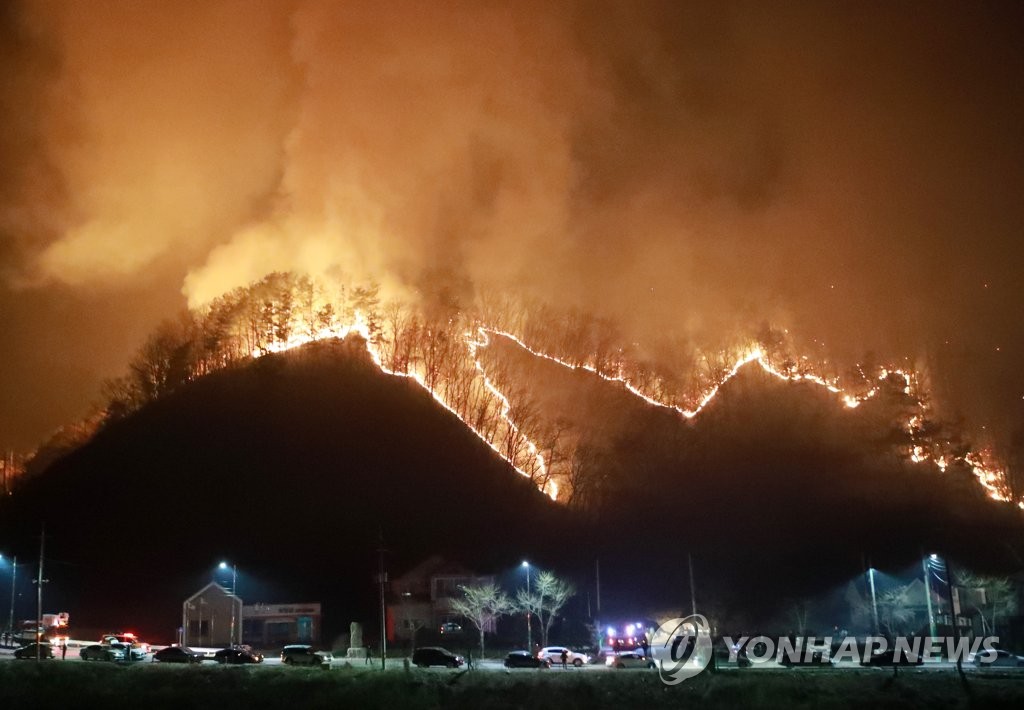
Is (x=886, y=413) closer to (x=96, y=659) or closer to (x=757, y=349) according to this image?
(x=757, y=349)

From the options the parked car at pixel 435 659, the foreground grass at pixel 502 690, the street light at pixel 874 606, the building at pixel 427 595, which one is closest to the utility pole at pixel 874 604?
the street light at pixel 874 606

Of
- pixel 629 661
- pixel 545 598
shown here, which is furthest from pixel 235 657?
pixel 545 598

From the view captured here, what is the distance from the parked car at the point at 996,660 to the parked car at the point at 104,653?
132ft

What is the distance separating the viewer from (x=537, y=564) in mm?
63656

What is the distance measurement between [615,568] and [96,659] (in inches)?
1449

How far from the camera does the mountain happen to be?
6500 centimetres

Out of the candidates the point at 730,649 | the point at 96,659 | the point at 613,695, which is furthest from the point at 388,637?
the point at 613,695

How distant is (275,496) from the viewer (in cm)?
7238

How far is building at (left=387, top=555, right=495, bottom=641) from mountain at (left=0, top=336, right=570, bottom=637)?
3.03 metres

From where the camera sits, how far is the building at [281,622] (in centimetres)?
5744

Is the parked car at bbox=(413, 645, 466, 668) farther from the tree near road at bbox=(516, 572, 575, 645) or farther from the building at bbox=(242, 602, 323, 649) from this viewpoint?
the building at bbox=(242, 602, 323, 649)

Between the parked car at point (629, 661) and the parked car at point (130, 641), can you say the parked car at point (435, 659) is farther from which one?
the parked car at point (130, 641)

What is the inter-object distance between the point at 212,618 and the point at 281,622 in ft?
14.4

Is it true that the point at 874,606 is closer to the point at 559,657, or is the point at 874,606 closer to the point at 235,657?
the point at 559,657
